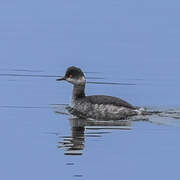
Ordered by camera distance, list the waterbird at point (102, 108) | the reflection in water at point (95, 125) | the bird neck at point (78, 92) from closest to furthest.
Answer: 1. the reflection in water at point (95, 125)
2. the waterbird at point (102, 108)
3. the bird neck at point (78, 92)

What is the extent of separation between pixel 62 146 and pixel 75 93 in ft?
17.8

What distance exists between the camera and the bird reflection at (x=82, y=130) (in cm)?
1789

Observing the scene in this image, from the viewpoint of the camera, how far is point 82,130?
784 inches

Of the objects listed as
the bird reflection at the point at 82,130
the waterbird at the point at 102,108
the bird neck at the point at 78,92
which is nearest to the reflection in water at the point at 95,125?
the bird reflection at the point at 82,130

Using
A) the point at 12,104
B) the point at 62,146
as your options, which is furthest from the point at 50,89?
the point at 62,146

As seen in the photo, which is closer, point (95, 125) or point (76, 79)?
point (95, 125)

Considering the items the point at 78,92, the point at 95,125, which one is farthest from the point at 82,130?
the point at 78,92

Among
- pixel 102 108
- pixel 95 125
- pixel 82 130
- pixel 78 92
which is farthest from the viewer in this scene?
pixel 78 92

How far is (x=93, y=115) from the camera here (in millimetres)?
22188

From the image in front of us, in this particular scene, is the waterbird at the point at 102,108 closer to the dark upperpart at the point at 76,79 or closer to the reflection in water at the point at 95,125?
the reflection in water at the point at 95,125

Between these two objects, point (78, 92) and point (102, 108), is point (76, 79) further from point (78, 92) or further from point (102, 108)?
point (102, 108)

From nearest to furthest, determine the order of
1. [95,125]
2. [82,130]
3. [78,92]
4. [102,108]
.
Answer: [82,130] → [95,125] → [102,108] → [78,92]

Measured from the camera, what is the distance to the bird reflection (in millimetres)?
17891

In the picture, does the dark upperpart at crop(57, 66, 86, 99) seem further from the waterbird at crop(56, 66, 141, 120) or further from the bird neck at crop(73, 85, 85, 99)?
the waterbird at crop(56, 66, 141, 120)
